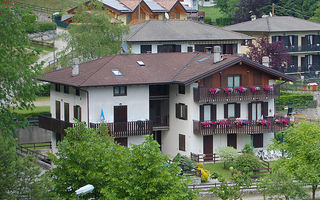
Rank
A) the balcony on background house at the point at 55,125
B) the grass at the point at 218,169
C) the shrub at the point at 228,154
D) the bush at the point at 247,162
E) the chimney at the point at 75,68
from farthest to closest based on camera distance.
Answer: the chimney at the point at 75,68 → the balcony on background house at the point at 55,125 → the shrub at the point at 228,154 → the grass at the point at 218,169 → the bush at the point at 247,162

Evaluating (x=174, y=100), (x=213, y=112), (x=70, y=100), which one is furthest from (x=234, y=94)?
(x=70, y=100)

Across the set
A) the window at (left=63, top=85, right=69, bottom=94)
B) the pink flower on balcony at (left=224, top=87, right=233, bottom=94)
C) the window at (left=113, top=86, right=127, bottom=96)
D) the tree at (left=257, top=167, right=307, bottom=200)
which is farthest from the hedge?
the tree at (left=257, top=167, right=307, bottom=200)

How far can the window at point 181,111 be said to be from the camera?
184ft

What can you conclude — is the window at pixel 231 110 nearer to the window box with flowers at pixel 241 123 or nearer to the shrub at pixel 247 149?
the window box with flowers at pixel 241 123

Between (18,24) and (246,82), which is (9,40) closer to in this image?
(18,24)

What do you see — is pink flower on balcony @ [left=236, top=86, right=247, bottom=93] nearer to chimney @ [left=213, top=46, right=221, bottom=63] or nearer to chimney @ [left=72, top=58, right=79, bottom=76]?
chimney @ [left=213, top=46, right=221, bottom=63]

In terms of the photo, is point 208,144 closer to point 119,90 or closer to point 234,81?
point 234,81

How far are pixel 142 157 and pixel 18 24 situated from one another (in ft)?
29.6

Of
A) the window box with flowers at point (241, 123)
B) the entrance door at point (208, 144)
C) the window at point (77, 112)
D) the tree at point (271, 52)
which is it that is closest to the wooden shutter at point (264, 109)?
the window box with flowers at point (241, 123)

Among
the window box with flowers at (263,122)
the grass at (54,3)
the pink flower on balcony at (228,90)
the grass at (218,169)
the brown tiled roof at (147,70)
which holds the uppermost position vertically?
the grass at (54,3)

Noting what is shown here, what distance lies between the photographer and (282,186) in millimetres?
43469

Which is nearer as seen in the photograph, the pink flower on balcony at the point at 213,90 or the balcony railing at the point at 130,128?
the balcony railing at the point at 130,128

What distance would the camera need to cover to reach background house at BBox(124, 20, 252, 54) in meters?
73.8

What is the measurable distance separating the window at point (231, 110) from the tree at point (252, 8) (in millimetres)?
58554
